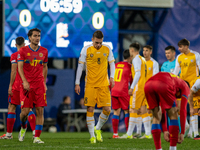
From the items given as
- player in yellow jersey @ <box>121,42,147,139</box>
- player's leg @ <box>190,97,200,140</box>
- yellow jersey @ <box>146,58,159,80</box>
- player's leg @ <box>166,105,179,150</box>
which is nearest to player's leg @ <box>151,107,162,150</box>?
player's leg @ <box>166,105,179,150</box>

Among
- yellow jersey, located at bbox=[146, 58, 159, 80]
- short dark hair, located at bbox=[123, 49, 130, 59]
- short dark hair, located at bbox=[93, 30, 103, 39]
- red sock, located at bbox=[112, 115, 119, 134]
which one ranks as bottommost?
red sock, located at bbox=[112, 115, 119, 134]

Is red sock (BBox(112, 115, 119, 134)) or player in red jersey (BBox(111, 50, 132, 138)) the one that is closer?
red sock (BBox(112, 115, 119, 134))

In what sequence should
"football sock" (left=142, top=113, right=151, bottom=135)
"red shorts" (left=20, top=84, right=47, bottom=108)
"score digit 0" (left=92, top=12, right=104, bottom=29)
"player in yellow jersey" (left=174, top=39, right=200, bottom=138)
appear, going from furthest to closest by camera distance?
1. "score digit 0" (left=92, top=12, right=104, bottom=29)
2. "football sock" (left=142, top=113, right=151, bottom=135)
3. "player in yellow jersey" (left=174, top=39, right=200, bottom=138)
4. "red shorts" (left=20, top=84, right=47, bottom=108)

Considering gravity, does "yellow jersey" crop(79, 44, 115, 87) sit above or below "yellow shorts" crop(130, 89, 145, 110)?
above

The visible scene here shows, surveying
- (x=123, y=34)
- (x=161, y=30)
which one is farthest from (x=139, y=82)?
(x=123, y=34)

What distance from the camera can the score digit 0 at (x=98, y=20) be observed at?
13391mm

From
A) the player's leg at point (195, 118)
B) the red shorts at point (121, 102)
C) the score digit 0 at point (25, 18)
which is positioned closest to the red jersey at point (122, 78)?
the red shorts at point (121, 102)

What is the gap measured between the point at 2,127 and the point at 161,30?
706 cm

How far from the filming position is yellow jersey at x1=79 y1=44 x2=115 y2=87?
741cm

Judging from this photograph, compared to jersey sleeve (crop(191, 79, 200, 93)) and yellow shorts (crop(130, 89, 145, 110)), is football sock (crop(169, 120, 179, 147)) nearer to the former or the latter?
jersey sleeve (crop(191, 79, 200, 93))

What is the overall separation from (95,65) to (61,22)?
6071mm

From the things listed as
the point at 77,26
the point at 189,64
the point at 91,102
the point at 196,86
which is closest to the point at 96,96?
the point at 91,102

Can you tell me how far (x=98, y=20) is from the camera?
529 inches

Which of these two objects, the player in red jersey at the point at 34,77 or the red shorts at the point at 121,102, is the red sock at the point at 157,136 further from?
the red shorts at the point at 121,102
